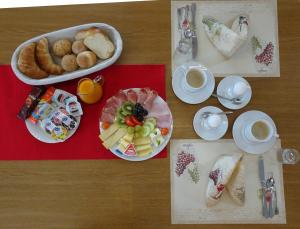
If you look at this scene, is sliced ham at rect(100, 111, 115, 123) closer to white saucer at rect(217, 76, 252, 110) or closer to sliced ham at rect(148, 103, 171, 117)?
sliced ham at rect(148, 103, 171, 117)

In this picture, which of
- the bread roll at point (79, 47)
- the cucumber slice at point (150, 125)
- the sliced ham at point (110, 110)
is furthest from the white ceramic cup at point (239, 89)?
the bread roll at point (79, 47)

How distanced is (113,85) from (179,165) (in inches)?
12.8

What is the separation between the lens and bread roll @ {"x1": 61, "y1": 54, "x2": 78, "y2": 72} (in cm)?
91

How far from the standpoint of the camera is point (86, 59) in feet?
2.97

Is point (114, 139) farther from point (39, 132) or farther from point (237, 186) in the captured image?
point (237, 186)

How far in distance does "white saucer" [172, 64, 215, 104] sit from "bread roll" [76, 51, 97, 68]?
0.84ft

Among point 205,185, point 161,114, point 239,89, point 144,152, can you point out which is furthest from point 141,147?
point 239,89

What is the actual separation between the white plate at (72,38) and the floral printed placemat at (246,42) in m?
0.19

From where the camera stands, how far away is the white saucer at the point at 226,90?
927mm

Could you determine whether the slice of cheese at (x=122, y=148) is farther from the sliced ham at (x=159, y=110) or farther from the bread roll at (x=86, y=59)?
the bread roll at (x=86, y=59)

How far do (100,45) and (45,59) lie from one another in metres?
0.17

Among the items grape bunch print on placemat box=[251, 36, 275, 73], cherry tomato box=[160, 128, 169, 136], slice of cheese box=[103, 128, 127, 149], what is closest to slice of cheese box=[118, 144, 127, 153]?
slice of cheese box=[103, 128, 127, 149]

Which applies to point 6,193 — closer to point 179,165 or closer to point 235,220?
point 179,165

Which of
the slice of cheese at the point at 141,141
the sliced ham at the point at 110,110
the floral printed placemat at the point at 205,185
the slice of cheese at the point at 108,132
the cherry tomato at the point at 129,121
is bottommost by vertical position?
the floral printed placemat at the point at 205,185
